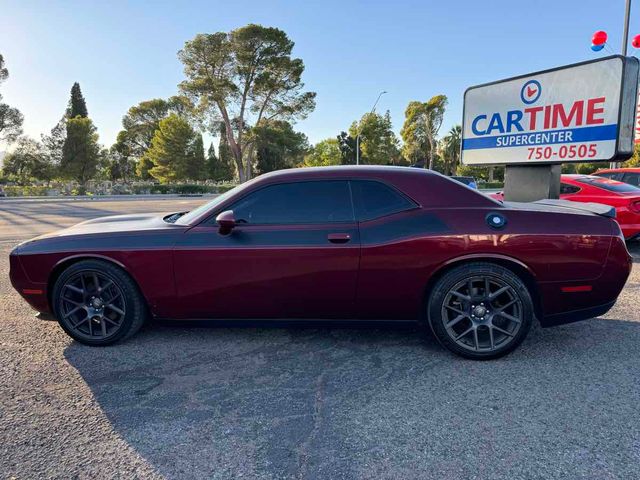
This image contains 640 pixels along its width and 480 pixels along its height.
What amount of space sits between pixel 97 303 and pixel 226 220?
4.27 feet

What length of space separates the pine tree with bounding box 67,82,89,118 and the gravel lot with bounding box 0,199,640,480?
215 ft

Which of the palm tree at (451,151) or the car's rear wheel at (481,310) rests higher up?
the palm tree at (451,151)

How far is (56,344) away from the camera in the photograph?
3338 millimetres

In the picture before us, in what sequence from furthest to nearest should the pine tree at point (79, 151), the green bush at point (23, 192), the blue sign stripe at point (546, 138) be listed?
the pine tree at point (79, 151) < the green bush at point (23, 192) < the blue sign stripe at point (546, 138)

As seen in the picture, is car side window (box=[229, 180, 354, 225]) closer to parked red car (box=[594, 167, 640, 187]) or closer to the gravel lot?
the gravel lot

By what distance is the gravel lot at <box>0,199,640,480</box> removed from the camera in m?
1.94

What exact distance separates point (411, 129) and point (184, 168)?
32541 mm

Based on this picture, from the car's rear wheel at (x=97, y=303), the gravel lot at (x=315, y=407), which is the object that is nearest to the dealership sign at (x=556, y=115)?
the gravel lot at (x=315, y=407)

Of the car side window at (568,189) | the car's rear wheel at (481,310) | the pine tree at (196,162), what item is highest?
the pine tree at (196,162)

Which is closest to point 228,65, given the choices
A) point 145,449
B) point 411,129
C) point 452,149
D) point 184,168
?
point 184,168

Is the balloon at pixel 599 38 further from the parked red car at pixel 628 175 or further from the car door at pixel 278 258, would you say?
the car door at pixel 278 258

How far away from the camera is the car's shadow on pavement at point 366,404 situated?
6.41ft

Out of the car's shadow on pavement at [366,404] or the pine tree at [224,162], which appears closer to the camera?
the car's shadow on pavement at [366,404]

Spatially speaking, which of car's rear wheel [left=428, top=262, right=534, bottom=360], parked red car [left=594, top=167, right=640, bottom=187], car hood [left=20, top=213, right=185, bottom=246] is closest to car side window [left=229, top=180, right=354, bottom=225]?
car hood [left=20, top=213, right=185, bottom=246]
